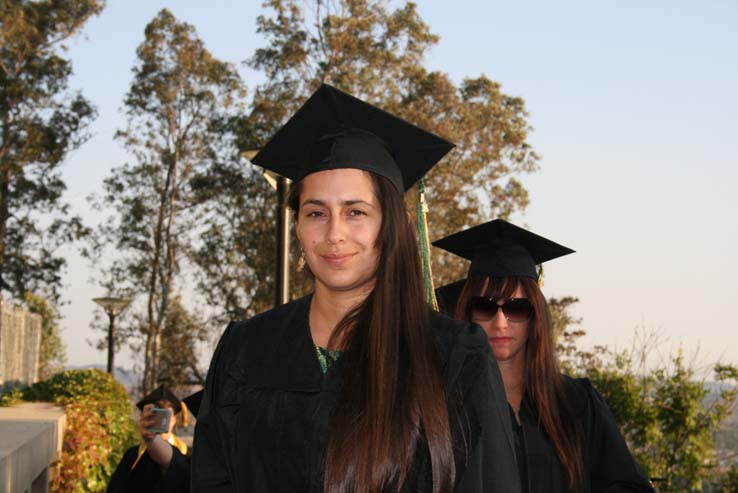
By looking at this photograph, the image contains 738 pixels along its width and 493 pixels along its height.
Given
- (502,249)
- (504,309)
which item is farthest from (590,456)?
(502,249)

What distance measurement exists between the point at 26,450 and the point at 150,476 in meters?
2.05

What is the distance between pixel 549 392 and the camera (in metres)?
4.21

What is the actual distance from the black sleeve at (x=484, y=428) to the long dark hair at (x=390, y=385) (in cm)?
6

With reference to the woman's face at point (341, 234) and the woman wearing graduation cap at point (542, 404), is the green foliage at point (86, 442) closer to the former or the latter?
the woman wearing graduation cap at point (542, 404)

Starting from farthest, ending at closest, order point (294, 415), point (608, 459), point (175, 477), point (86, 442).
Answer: point (86, 442) < point (175, 477) < point (608, 459) < point (294, 415)

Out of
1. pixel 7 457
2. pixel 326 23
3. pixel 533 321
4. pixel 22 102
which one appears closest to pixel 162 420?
pixel 7 457

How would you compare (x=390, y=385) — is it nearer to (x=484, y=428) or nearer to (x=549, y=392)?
(x=484, y=428)

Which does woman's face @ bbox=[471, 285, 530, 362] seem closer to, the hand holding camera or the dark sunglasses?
the dark sunglasses

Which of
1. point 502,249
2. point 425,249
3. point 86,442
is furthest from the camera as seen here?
point 86,442

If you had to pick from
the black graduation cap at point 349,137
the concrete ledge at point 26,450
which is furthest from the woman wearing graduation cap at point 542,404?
the concrete ledge at point 26,450

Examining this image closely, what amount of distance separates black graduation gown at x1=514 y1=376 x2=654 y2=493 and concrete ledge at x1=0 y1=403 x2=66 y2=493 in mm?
2013

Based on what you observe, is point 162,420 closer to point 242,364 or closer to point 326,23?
point 242,364

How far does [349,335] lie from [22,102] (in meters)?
31.6

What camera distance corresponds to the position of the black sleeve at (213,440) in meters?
2.54
